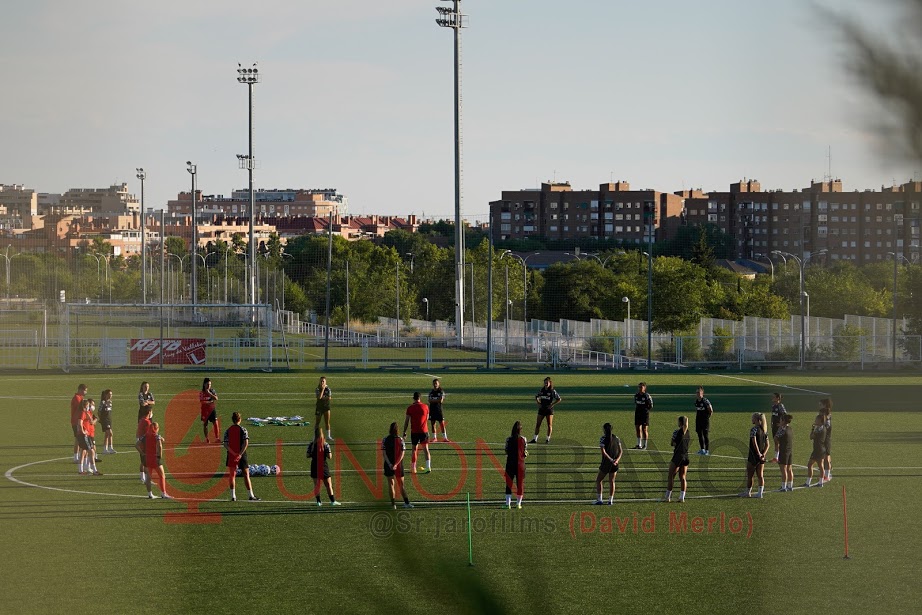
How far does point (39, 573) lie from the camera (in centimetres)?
1537

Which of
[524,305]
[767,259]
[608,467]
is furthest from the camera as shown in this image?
[524,305]

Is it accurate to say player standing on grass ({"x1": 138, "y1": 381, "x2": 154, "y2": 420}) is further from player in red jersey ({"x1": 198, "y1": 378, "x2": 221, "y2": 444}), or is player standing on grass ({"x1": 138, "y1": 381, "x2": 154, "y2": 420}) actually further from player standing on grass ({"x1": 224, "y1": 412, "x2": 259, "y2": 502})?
player in red jersey ({"x1": 198, "y1": 378, "x2": 221, "y2": 444})

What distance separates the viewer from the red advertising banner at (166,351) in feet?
172

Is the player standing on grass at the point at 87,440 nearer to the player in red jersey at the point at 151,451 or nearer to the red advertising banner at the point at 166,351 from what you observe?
the player in red jersey at the point at 151,451

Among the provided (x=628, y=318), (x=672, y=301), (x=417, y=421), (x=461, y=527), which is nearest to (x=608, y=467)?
(x=417, y=421)

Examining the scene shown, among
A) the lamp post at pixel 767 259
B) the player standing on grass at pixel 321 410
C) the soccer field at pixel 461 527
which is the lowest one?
the soccer field at pixel 461 527

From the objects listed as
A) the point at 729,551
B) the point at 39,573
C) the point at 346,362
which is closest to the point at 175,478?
the point at 39,573

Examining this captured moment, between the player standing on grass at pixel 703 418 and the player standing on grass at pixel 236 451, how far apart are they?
10422mm

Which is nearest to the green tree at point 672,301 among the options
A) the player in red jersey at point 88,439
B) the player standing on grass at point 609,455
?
the player in red jersey at point 88,439

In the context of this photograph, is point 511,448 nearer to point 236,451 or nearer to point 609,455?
point 609,455

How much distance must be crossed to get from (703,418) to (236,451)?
1187 cm

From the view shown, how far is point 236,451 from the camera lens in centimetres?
2033

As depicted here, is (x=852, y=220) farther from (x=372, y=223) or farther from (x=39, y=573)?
(x=372, y=223)

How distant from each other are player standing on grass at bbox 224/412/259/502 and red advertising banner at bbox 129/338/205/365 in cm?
3098
